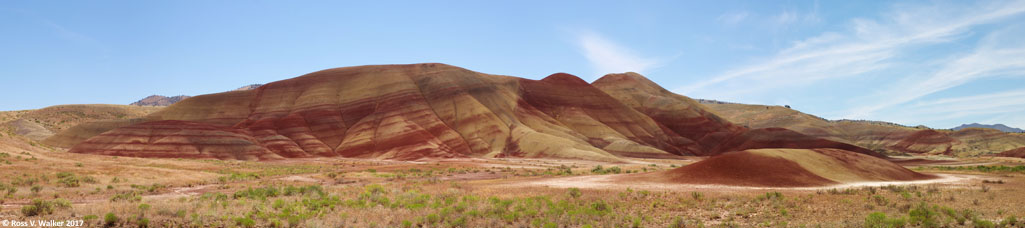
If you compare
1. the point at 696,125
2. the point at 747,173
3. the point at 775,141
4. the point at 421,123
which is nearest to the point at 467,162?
the point at 421,123

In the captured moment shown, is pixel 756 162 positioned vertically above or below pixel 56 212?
above

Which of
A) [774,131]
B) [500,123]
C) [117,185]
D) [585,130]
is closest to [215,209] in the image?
[117,185]

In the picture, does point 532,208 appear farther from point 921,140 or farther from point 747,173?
point 921,140

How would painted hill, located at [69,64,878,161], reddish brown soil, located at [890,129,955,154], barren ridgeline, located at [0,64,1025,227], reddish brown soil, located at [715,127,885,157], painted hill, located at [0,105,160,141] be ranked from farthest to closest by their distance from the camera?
1. reddish brown soil, located at [890,129,955,154]
2. reddish brown soil, located at [715,127,885,157]
3. painted hill, located at [0,105,160,141]
4. painted hill, located at [69,64,878,161]
5. barren ridgeline, located at [0,64,1025,227]

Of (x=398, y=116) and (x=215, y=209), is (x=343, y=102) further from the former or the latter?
(x=215, y=209)

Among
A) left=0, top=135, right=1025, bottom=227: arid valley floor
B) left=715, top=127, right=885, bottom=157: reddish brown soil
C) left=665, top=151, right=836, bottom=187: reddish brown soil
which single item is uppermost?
left=715, top=127, right=885, bottom=157: reddish brown soil

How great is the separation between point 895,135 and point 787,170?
12834 cm

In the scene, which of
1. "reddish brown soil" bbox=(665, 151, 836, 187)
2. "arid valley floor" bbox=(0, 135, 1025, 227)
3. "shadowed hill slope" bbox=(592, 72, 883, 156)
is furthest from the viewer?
"shadowed hill slope" bbox=(592, 72, 883, 156)

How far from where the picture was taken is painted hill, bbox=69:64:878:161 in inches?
3044

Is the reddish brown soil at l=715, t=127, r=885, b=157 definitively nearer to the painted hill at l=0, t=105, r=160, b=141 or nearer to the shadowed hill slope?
the shadowed hill slope

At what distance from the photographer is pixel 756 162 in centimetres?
2973

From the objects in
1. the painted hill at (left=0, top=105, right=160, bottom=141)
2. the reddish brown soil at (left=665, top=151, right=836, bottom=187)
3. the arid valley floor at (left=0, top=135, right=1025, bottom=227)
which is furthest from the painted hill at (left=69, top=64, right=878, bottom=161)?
the arid valley floor at (left=0, top=135, right=1025, bottom=227)

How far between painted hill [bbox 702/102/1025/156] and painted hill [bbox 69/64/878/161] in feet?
85.6

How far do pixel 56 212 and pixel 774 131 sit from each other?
11569 centimetres
